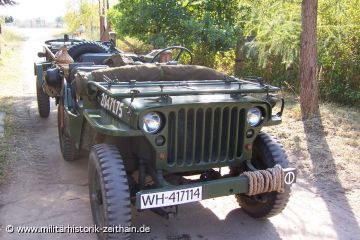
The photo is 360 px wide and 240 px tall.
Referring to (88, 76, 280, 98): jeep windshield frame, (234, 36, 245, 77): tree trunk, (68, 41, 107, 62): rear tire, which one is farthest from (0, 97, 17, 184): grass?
(234, 36, 245, 77): tree trunk

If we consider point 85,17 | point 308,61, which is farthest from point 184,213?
point 85,17

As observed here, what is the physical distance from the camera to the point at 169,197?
11.4 feet

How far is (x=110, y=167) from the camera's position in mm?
3541

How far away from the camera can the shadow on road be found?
445 centimetres

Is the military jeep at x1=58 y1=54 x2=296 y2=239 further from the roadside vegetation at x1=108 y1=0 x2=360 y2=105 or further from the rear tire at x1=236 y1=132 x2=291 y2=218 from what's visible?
the roadside vegetation at x1=108 y1=0 x2=360 y2=105

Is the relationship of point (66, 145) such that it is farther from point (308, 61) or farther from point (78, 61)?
point (308, 61)

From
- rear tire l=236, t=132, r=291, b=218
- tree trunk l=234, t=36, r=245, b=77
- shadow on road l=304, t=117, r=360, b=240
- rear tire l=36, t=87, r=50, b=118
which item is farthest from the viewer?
tree trunk l=234, t=36, r=245, b=77

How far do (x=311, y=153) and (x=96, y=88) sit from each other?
3.54 metres

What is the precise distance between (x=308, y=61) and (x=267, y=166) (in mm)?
4251

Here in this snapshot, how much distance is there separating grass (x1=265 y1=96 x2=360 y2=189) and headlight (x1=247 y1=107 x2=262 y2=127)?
2.06m

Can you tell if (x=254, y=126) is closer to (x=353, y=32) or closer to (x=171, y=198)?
(x=171, y=198)

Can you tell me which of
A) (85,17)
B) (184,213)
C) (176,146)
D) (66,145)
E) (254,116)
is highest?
(85,17)

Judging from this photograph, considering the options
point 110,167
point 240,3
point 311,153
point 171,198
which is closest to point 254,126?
point 171,198

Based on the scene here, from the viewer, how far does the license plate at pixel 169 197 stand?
3.41 metres
